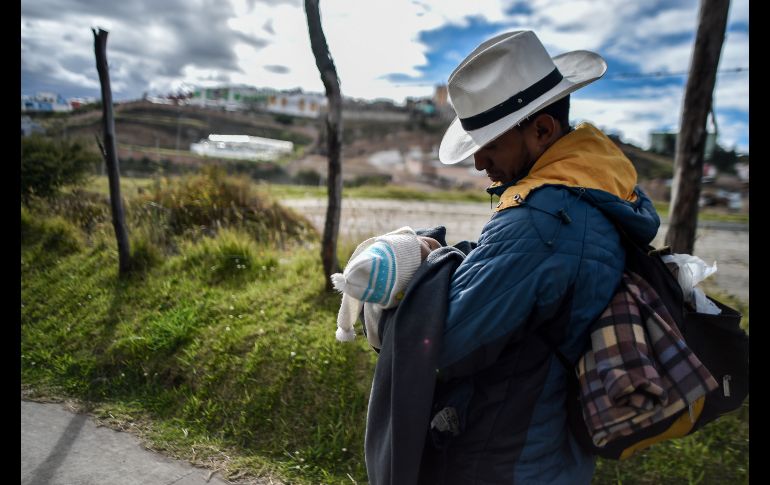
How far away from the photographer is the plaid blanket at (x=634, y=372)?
1.36m

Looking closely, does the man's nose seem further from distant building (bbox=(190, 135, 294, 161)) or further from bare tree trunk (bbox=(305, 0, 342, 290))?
distant building (bbox=(190, 135, 294, 161))

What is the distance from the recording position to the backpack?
1498mm

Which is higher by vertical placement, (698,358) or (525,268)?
(525,268)

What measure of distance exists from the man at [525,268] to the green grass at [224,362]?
79.9 inches

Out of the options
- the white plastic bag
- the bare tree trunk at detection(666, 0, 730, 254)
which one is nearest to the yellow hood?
the white plastic bag

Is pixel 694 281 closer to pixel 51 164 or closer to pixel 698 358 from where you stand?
pixel 698 358

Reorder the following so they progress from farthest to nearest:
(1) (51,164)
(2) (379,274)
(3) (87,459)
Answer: (1) (51,164)
(3) (87,459)
(2) (379,274)

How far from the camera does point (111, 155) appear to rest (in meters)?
6.22

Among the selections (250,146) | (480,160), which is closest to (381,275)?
(480,160)

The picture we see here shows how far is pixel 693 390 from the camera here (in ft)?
4.57

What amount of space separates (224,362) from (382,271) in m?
3.24

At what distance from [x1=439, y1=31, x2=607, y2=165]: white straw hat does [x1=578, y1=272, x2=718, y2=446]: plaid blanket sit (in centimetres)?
62

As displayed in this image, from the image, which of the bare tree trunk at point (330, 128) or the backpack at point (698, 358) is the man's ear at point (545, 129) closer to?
the backpack at point (698, 358)

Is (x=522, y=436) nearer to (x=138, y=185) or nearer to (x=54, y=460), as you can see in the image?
(x=54, y=460)
